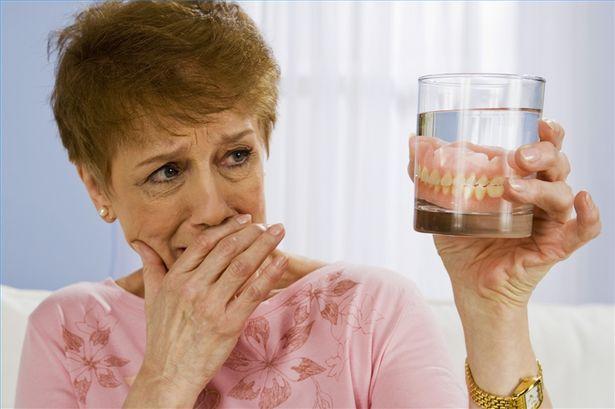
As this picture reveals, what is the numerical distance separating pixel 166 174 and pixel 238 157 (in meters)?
0.14

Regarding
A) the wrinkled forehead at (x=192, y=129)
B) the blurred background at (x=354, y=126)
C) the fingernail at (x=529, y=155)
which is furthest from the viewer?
the blurred background at (x=354, y=126)

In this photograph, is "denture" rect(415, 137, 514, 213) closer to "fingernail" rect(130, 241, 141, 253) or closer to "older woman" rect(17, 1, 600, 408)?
"older woman" rect(17, 1, 600, 408)

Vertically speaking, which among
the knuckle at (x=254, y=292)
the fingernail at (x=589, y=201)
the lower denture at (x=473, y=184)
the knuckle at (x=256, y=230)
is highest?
the lower denture at (x=473, y=184)

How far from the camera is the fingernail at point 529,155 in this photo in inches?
42.8

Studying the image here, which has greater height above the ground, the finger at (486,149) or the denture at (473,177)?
the finger at (486,149)

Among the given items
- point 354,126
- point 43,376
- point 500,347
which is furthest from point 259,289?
point 354,126

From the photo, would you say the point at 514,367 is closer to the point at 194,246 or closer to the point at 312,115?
the point at 194,246

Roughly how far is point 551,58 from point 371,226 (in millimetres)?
1236

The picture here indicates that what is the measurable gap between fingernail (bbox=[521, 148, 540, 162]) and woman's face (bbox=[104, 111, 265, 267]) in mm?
612

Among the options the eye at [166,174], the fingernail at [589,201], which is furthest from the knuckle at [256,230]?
the fingernail at [589,201]

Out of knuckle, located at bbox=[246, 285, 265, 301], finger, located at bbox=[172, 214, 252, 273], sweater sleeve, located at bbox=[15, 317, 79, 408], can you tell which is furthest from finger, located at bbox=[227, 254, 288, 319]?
sweater sleeve, located at bbox=[15, 317, 79, 408]

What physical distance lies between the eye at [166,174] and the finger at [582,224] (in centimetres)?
72

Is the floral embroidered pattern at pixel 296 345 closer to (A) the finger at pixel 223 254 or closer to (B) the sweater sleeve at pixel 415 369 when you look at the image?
(B) the sweater sleeve at pixel 415 369

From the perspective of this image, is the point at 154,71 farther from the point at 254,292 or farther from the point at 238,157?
the point at 254,292
